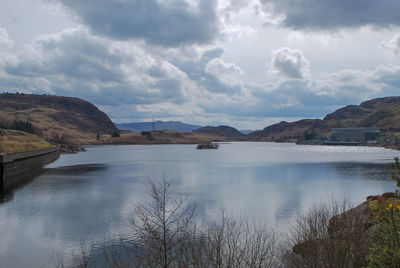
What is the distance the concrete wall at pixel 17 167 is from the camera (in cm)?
5522

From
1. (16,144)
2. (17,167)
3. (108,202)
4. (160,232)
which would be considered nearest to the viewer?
(160,232)

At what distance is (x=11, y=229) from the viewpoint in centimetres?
2906

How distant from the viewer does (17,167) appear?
2569 inches

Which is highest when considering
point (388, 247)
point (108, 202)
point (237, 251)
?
point (388, 247)

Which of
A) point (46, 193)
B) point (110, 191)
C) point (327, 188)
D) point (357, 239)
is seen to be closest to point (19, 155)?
point (46, 193)

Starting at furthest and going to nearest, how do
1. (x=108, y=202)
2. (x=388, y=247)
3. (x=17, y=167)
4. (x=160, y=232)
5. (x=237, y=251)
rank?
1. (x=17, y=167)
2. (x=108, y=202)
3. (x=160, y=232)
4. (x=237, y=251)
5. (x=388, y=247)

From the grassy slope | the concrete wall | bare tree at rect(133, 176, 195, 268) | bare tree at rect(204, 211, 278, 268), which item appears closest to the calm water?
bare tree at rect(133, 176, 195, 268)

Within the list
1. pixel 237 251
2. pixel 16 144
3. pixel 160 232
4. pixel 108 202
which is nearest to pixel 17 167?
pixel 16 144

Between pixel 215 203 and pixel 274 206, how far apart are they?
21.7 ft

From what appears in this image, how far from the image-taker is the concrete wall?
2174 inches

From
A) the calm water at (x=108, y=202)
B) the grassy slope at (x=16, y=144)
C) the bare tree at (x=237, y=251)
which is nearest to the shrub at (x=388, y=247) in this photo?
the bare tree at (x=237, y=251)

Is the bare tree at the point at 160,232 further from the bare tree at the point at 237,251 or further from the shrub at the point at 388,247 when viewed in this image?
the shrub at the point at 388,247

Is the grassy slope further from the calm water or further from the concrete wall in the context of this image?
the calm water

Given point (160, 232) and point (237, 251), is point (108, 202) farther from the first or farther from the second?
point (237, 251)
